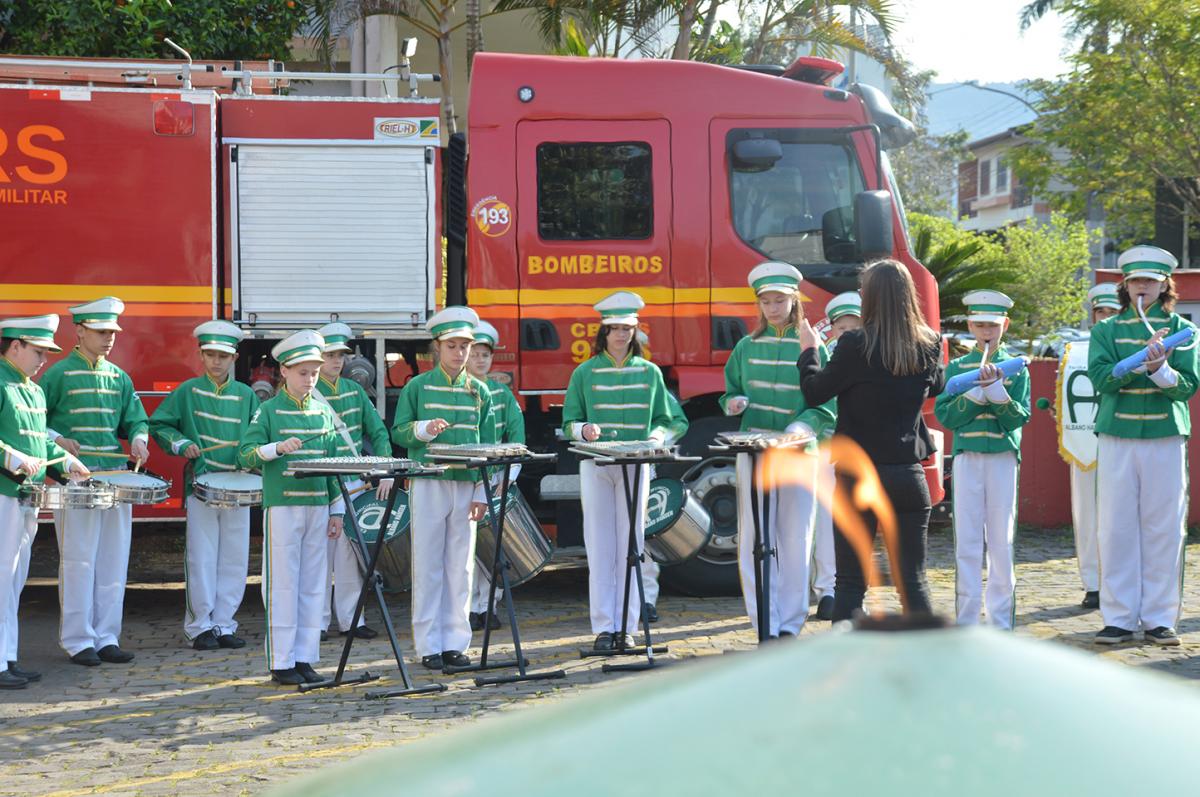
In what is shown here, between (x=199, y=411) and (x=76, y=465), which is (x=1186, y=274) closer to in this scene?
(x=199, y=411)

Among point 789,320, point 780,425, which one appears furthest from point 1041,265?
point 780,425

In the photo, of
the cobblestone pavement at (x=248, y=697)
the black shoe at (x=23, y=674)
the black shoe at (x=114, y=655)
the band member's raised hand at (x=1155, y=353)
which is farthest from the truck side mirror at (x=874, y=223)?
the black shoe at (x=23, y=674)

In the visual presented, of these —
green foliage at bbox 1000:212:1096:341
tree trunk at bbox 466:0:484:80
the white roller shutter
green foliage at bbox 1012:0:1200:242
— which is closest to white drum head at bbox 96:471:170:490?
the white roller shutter

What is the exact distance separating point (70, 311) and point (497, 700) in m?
3.86

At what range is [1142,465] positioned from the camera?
7.74 meters

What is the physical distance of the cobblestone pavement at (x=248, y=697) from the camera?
5.69 meters

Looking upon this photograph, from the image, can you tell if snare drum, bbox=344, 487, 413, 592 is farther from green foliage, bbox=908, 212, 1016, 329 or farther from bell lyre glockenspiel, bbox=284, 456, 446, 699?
green foliage, bbox=908, 212, 1016, 329

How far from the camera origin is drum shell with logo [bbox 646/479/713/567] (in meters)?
8.39

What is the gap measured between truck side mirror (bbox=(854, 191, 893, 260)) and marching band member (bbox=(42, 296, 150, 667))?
4.51 m

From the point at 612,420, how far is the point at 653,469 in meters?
0.72

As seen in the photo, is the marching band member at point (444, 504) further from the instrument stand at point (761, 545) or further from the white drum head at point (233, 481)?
the instrument stand at point (761, 545)

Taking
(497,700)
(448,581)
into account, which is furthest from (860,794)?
(448,581)

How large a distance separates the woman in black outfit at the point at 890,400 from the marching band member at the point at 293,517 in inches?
110

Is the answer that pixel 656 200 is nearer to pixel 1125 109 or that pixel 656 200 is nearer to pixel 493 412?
pixel 493 412
